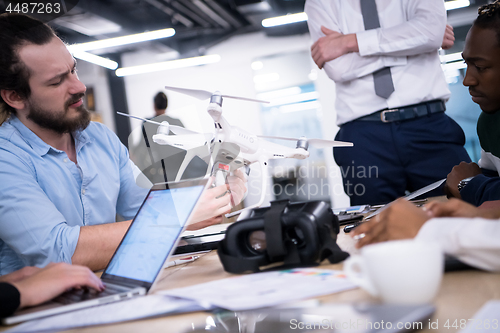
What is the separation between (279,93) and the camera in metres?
7.40

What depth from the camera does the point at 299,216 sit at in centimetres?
67

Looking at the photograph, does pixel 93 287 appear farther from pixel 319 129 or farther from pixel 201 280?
pixel 319 129

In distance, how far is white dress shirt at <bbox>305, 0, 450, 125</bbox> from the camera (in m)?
1.57

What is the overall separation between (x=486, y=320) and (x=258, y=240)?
414 mm

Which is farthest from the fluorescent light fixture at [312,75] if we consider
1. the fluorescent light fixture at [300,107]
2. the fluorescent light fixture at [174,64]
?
the fluorescent light fixture at [174,64]

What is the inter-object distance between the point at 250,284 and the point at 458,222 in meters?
0.29

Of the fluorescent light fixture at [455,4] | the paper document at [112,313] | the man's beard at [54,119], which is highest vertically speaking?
the fluorescent light fixture at [455,4]

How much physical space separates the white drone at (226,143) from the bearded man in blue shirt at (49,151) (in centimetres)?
10

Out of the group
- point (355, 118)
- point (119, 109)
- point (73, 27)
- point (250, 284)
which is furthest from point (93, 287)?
point (119, 109)

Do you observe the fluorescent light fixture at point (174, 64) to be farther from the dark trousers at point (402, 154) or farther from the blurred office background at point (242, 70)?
the dark trousers at point (402, 154)

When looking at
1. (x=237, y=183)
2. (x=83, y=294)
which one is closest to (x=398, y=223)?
(x=83, y=294)

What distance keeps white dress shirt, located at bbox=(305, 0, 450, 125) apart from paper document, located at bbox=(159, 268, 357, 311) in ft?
3.83

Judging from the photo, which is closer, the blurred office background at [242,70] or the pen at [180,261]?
the pen at [180,261]

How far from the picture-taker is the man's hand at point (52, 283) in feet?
2.19
